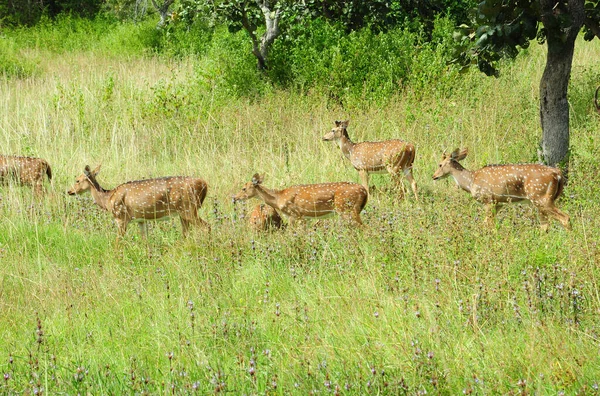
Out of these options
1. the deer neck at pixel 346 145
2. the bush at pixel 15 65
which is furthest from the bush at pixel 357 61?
the bush at pixel 15 65

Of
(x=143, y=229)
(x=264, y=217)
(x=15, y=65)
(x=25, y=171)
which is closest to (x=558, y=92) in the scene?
(x=264, y=217)

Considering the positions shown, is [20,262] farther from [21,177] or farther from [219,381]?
[219,381]

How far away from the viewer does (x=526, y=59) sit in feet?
55.0

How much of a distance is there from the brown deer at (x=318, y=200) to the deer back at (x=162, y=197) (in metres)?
0.59

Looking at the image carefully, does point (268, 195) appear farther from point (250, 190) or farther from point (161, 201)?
point (161, 201)

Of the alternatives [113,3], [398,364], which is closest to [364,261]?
[398,364]

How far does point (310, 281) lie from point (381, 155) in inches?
167

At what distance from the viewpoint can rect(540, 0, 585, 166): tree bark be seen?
975cm

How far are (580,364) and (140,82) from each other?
14.3m

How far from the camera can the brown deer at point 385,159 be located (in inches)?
421

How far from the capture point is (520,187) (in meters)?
8.88

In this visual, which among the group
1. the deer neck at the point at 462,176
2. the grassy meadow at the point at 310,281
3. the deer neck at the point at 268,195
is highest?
the deer neck at the point at 462,176

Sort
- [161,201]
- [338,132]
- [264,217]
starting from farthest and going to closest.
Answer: [338,132] < [264,217] < [161,201]

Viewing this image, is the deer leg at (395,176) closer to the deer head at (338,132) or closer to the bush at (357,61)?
the deer head at (338,132)
